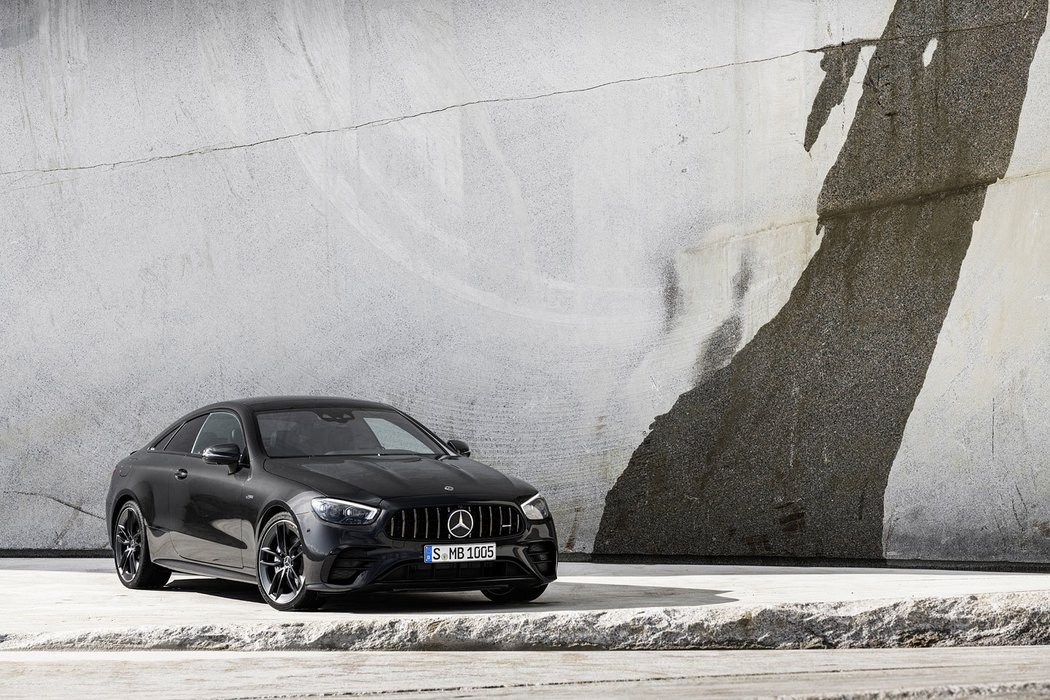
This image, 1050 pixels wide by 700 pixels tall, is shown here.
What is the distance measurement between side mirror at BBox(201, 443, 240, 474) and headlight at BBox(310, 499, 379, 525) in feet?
3.11

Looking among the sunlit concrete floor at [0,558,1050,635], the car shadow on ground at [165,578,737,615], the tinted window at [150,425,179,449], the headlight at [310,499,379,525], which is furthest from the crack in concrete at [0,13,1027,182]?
the headlight at [310,499,379,525]

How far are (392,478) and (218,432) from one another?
1696mm

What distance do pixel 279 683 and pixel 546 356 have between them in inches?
282

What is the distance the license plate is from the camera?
822cm

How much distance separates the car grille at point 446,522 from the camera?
8250mm

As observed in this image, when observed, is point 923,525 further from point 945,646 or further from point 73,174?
point 73,174

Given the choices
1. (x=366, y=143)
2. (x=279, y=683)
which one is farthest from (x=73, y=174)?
(x=279, y=683)

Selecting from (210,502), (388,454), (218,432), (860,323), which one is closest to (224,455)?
(210,502)

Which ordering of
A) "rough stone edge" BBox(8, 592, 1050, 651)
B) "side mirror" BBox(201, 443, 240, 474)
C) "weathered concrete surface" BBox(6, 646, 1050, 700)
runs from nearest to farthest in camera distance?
"weathered concrete surface" BBox(6, 646, 1050, 700) → "rough stone edge" BBox(8, 592, 1050, 651) → "side mirror" BBox(201, 443, 240, 474)

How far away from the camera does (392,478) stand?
858cm

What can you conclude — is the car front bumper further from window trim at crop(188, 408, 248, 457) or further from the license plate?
window trim at crop(188, 408, 248, 457)

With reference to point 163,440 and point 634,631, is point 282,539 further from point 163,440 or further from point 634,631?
point 634,631

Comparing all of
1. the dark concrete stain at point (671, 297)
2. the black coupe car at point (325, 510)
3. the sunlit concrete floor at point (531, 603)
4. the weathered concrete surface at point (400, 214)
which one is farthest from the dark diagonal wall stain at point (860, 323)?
the black coupe car at point (325, 510)

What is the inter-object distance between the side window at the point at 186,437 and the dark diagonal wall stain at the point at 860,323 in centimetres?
424
